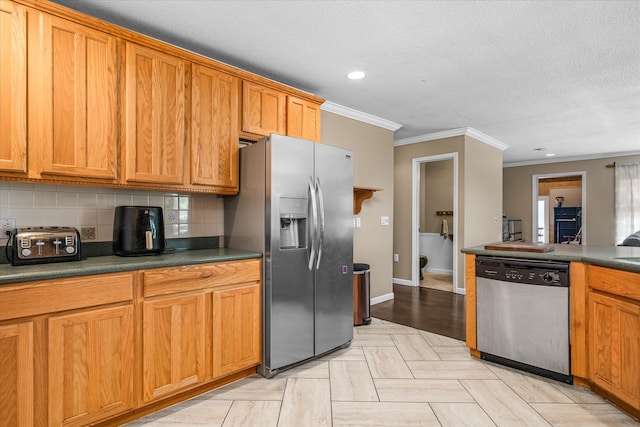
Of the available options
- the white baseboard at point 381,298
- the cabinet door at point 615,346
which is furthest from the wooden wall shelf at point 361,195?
the cabinet door at point 615,346

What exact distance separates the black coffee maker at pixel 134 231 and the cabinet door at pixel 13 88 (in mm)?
569

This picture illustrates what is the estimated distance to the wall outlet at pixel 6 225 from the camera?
6.61ft

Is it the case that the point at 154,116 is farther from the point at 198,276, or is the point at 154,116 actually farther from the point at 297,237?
the point at 297,237

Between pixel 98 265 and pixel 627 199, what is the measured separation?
860 cm

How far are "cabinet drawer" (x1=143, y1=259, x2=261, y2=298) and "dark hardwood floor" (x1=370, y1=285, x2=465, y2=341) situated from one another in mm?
2022

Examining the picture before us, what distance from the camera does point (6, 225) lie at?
2.03 metres

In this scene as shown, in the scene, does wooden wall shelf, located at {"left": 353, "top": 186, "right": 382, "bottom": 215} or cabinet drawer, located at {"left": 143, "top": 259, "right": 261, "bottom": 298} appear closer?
cabinet drawer, located at {"left": 143, "top": 259, "right": 261, "bottom": 298}

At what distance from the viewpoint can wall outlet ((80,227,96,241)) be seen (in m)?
2.27

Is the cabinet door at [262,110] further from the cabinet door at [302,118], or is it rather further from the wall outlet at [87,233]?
the wall outlet at [87,233]

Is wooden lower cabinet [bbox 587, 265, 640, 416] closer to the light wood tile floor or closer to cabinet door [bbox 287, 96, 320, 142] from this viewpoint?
the light wood tile floor

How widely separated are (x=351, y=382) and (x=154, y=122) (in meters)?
2.19

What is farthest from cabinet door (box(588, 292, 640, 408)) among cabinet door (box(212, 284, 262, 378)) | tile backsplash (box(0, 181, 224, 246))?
tile backsplash (box(0, 181, 224, 246))

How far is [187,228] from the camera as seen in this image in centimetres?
276

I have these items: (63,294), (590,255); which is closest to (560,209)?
(590,255)
